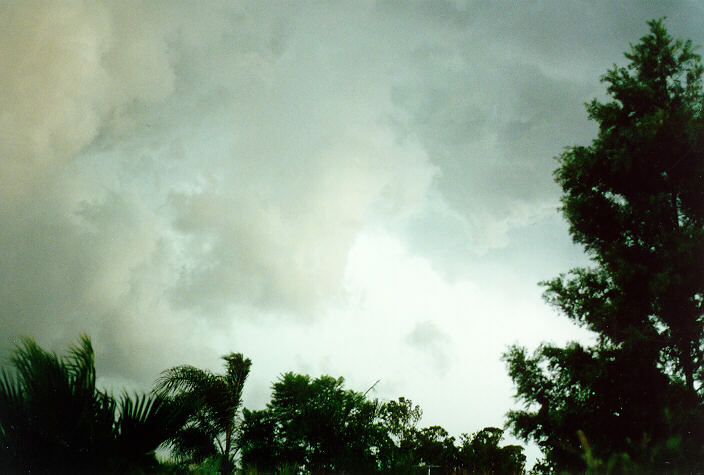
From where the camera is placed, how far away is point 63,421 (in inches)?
199

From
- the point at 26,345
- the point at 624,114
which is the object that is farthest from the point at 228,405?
the point at 624,114

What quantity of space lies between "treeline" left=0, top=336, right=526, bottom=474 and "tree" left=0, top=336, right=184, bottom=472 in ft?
0.04

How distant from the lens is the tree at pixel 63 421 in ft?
16.0

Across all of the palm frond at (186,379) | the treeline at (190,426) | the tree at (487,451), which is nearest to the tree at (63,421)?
the treeline at (190,426)

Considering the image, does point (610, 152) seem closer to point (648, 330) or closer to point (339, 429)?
point (648, 330)

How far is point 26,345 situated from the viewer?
517cm

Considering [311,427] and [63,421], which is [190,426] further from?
[63,421]

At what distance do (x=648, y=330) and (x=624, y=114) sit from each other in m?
6.77

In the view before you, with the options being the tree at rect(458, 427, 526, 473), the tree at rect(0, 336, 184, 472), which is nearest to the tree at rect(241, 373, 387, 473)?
the tree at rect(0, 336, 184, 472)

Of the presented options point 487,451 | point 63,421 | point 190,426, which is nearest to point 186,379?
point 190,426

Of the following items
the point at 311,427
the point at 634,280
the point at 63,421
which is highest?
the point at 634,280

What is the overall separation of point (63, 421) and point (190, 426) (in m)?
10.3

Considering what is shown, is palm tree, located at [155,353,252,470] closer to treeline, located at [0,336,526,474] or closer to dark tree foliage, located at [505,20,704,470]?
treeline, located at [0,336,526,474]

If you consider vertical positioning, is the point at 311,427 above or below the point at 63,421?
above
